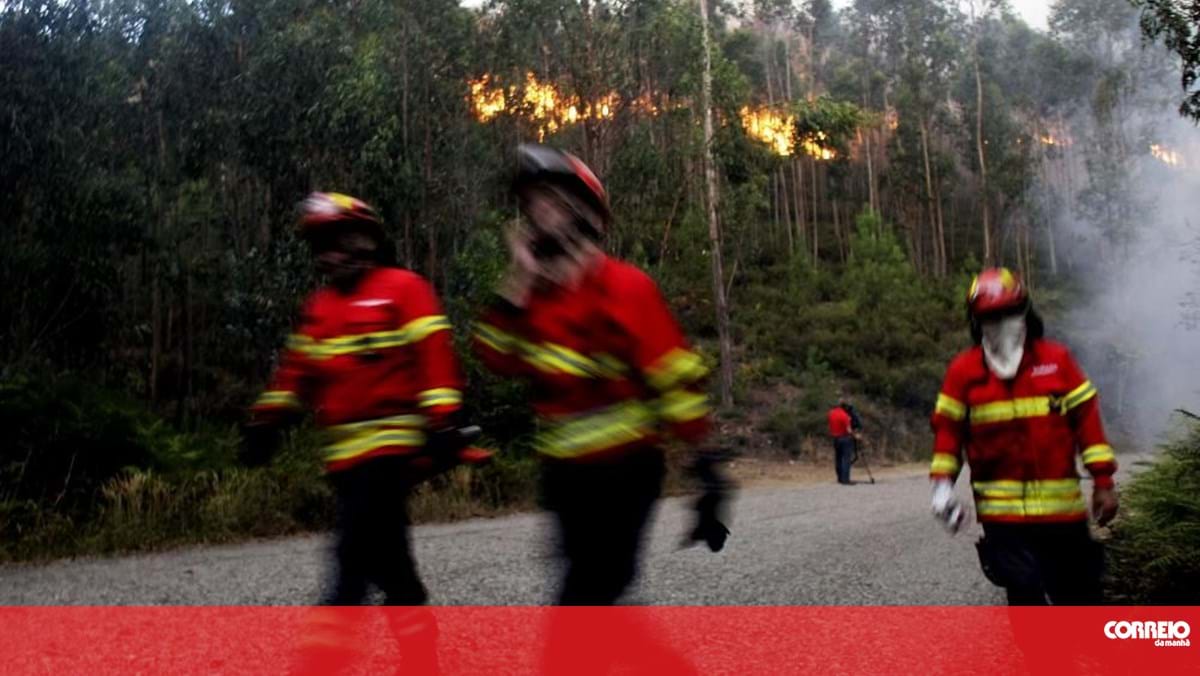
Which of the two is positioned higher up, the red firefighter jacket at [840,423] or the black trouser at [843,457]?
the red firefighter jacket at [840,423]

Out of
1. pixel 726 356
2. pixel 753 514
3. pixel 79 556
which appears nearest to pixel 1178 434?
pixel 753 514

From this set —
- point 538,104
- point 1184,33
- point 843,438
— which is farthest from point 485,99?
point 1184,33

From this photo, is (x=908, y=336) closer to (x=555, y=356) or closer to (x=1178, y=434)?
(x=1178, y=434)

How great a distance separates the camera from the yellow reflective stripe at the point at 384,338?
3576mm

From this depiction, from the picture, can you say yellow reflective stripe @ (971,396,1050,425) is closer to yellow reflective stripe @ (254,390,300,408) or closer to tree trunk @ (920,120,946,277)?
yellow reflective stripe @ (254,390,300,408)

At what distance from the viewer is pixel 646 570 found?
8000mm

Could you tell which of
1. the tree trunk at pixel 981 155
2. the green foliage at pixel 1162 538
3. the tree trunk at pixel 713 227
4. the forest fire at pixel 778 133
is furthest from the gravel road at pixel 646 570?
the tree trunk at pixel 981 155

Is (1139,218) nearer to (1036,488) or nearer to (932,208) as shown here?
(932,208)

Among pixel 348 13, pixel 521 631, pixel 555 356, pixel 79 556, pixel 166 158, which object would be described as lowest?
pixel 79 556

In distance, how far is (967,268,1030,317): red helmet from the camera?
3867mm

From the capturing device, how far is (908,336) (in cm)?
3844

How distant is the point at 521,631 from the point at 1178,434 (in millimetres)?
4593

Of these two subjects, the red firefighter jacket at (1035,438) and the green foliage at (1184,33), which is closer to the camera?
the red firefighter jacket at (1035,438)

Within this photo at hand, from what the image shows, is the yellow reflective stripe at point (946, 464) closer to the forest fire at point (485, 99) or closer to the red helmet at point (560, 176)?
the red helmet at point (560, 176)
